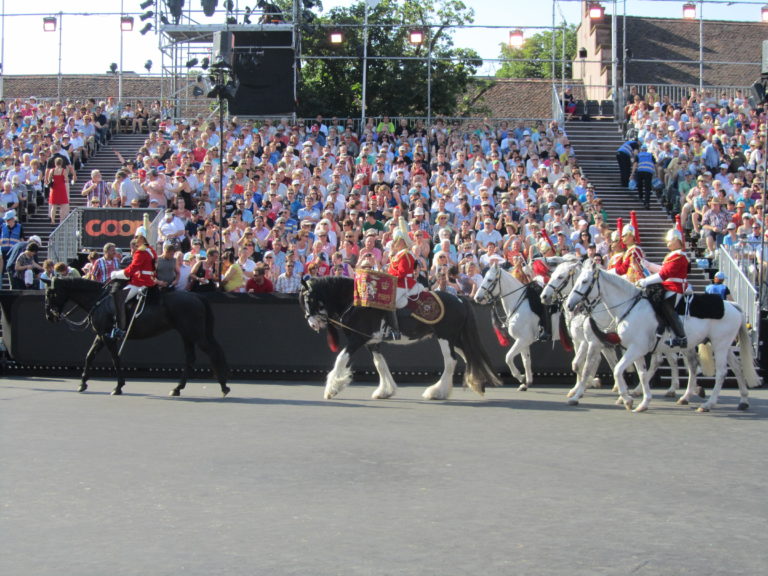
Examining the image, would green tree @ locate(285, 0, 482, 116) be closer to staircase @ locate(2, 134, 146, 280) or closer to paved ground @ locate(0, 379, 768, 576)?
staircase @ locate(2, 134, 146, 280)

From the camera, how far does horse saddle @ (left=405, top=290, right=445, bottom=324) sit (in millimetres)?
15531

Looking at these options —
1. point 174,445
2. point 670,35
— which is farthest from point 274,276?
point 670,35

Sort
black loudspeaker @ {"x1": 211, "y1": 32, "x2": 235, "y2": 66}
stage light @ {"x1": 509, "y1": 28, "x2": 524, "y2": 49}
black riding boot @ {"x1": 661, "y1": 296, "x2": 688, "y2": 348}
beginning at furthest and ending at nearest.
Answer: stage light @ {"x1": 509, "y1": 28, "x2": 524, "y2": 49} → black loudspeaker @ {"x1": 211, "y1": 32, "x2": 235, "y2": 66} → black riding boot @ {"x1": 661, "y1": 296, "x2": 688, "y2": 348}

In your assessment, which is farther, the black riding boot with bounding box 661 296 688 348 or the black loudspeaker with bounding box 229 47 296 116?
the black loudspeaker with bounding box 229 47 296 116

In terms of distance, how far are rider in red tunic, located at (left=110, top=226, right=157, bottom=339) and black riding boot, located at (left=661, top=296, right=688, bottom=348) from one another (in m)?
7.59

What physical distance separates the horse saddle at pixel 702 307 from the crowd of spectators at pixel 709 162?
17.6 feet

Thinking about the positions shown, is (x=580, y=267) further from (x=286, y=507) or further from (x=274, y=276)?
(x=286, y=507)

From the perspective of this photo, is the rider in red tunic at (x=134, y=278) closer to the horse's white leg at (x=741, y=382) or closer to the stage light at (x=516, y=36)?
the horse's white leg at (x=741, y=382)

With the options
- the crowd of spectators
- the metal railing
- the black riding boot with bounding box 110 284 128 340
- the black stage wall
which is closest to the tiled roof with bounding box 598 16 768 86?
the crowd of spectators

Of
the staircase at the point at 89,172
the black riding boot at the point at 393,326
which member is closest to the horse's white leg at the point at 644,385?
the black riding boot at the point at 393,326

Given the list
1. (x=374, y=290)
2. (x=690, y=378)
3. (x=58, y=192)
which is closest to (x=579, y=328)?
(x=690, y=378)

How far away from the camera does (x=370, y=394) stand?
53.6 ft

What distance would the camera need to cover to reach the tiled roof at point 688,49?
57.4m

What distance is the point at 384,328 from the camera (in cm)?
1559
